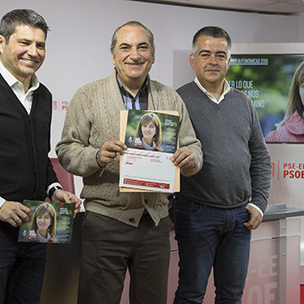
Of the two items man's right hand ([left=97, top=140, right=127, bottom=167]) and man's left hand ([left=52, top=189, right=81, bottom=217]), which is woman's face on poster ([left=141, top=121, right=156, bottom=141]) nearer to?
man's right hand ([left=97, top=140, right=127, bottom=167])

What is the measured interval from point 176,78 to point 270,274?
309 cm

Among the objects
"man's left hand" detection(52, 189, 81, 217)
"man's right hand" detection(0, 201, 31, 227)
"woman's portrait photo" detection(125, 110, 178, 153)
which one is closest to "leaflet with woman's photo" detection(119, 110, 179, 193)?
"woman's portrait photo" detection(125, 110, 178, 153)

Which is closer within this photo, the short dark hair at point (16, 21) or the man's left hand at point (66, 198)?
the short dark hair at point (16, 21)

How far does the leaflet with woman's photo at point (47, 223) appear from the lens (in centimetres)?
184

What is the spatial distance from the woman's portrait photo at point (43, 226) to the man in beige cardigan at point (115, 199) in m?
0.18

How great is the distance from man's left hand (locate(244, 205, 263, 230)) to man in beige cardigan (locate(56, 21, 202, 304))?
58 cm

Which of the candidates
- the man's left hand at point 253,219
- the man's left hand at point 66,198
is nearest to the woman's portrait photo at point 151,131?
the man's left hand at point 66,198

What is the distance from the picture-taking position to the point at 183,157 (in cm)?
200

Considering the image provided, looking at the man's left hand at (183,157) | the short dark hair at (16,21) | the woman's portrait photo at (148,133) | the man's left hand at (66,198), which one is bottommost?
the man's left hand at (66,198)

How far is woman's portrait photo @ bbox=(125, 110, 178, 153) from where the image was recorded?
195cm

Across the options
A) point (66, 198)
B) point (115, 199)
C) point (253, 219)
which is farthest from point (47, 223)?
point (253, 219)

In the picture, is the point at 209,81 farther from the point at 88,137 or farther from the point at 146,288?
the point at 146,288

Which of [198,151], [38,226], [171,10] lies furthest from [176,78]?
[38,226]

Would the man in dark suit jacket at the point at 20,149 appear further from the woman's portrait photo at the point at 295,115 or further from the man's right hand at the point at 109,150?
the woman's portrait photo at the point at 295,115
